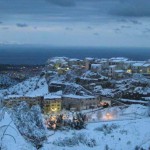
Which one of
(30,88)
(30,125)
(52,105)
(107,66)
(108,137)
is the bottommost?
(108,137)

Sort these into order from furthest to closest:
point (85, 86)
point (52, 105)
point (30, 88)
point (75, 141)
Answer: point (30, 88) < point (85, 86) < point (52, 105) < point (75, 141)

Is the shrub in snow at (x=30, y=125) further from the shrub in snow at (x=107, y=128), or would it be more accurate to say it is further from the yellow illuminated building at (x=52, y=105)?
the yellow illuminated building at (x=52, y=105)

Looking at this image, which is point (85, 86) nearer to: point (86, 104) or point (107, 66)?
point (86, 104)

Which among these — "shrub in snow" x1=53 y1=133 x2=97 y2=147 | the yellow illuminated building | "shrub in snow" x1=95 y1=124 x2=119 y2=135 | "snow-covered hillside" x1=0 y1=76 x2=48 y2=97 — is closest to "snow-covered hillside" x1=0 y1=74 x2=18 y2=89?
"snow-covered hillside" x1=0 y1=76 x2=48 y2=97

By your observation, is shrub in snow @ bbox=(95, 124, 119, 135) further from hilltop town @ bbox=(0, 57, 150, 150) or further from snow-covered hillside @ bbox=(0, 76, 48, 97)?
snow-covered hillside @ bbox=(0, 76, 48, 97)

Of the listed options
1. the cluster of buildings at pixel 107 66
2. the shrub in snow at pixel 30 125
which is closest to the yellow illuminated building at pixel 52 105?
the shrub in snow at pixel 30 125

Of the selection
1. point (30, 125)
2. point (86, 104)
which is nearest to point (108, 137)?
point (30, 125)

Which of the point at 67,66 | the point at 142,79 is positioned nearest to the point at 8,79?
the point at 67,66
